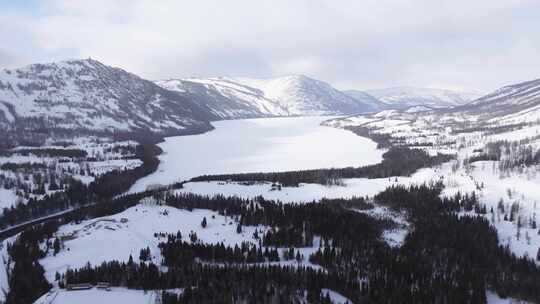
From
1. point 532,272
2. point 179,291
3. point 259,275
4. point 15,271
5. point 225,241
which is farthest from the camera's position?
point 225,241

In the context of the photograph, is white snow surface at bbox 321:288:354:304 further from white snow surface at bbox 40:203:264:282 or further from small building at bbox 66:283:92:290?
small building at bbox 66:283:92:290

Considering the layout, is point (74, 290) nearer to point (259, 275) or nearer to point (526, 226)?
point (259, 275)

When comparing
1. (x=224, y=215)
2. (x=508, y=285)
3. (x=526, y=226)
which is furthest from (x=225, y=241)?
(x=526, y=226)

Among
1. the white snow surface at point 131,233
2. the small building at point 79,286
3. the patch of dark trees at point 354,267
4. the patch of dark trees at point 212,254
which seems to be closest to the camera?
the small building at point 79,286

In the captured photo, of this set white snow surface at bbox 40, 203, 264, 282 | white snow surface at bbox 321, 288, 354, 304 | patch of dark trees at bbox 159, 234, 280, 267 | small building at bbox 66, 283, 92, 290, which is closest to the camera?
white snow surface at bbox 321, 288, 354, 304

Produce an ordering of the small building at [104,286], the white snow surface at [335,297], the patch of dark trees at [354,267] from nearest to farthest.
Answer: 1. the white snow surface at [335,297]
2. the patch of dark trees at [354,267]
3. the small building at [104,286]

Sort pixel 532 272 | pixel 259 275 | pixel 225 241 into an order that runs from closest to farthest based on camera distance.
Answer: pixel 259 275
pixel 532 272
pixel 225 241

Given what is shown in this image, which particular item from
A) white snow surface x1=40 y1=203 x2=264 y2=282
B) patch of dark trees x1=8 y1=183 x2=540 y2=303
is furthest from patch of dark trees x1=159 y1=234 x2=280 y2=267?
white snow surface x1=40 y1=203 x2=264 y2=282

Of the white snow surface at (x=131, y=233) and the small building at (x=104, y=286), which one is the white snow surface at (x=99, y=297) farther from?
the white snow surface at (x=131, y=233)

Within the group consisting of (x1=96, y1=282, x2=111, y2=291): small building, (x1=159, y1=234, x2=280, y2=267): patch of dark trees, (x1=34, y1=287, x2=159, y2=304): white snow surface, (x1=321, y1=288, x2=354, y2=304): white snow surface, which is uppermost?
(x1=159, y1=234, x2=280, y2=267): patch of dark trees

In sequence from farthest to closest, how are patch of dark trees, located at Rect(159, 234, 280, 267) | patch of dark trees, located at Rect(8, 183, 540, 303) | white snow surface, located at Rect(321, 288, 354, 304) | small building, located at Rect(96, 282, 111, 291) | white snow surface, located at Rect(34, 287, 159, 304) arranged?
1. patch of dark trees, located at Rect(159, 234, 280, 267)
2. small building, located at Rect(96, 282, 111, 291)
3. patch of dark trees, located at Rect(8, 183, 540, 303)
4. white snow surface, located at Rect(321, 288, 354, 304)
5. white snow surface, located at Rect(34, 287, 159, 304)

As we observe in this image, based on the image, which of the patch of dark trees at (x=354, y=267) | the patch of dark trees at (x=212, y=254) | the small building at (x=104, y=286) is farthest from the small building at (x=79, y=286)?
the patch of dark trees at (x=212, y=254)
